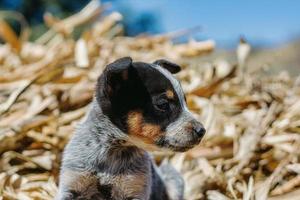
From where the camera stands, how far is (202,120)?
396cm

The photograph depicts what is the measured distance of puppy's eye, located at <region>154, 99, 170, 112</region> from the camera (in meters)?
2.54

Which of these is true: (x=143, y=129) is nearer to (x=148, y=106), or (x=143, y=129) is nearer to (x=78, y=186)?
(x=148, y=106)

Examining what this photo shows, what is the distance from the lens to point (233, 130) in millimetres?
3859

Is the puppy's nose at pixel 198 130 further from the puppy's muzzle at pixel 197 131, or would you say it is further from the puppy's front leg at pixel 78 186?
the puppy's front leg at pixel 78 186

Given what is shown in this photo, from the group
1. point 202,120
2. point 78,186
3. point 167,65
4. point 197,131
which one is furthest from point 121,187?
point 202,120

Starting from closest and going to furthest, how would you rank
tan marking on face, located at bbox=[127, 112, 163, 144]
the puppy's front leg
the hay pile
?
tan marking on face, located at bbox=[127, 112, 163, 144] → the puppy's front leg → the hay pile

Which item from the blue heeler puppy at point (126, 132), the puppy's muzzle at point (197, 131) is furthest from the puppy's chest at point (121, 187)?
the puppy's muzzle at point (197, 131)

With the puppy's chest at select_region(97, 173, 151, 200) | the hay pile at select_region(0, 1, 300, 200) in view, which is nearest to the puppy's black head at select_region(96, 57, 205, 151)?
the puppy's chest at select_region(97, 173, 151, 200)

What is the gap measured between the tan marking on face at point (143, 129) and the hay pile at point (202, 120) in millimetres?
861

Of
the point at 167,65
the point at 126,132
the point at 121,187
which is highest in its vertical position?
the point at 167,65

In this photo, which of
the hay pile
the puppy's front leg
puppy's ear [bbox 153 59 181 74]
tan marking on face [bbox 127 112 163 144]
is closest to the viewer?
tan marking on face [bbox 127 112 163 144]

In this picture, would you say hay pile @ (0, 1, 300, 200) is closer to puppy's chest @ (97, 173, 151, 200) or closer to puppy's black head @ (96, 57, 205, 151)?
puppy's chest @ (97, 173, 151, 200)

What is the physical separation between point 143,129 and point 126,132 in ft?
0.33

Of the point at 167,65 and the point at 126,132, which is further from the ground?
the point at 167,65
